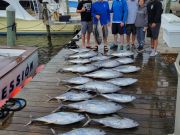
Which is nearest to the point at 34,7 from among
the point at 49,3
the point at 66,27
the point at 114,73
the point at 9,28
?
the point at 49,3

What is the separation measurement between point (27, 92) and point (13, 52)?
2682mm

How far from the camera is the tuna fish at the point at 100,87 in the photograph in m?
5.57

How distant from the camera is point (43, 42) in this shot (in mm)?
15367

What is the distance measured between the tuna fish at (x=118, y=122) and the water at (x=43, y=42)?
8749 millimetres

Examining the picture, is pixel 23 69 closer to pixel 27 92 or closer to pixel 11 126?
pixel 27 92

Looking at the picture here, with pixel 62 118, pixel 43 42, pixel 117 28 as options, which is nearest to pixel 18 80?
pixel 62 118

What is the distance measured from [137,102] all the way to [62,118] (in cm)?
140

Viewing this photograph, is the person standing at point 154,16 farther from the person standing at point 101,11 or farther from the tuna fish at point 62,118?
the tuna fish at point 62,118

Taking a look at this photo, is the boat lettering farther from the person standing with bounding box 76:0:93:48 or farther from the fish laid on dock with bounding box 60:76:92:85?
the person standing with bounding box 76:0:93:48

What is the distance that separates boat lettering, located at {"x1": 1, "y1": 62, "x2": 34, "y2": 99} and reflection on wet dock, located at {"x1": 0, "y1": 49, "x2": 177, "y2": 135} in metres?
0.51

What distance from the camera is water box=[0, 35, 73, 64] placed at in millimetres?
13750

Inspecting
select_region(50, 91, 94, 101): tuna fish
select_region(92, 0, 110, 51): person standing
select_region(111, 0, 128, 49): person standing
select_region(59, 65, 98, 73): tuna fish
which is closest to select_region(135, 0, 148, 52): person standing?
select_region(111, 0, 128, 49): person standing

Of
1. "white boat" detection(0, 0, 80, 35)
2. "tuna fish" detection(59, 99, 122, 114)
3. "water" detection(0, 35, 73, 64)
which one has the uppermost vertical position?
"white boat" detection(0, 0, 80, 35)

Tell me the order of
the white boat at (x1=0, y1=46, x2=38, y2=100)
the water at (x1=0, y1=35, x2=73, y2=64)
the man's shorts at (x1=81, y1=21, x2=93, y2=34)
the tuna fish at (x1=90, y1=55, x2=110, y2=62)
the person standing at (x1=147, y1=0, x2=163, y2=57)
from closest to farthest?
1. the white boat at (x1=0, y1=46, x2=38, y2=100)
2. the tuna fish at (x1=90, y1=55, x2=110, y2=62)
3. the person standing at (x1=147, y1=0, x2=163, y2=57)
4. the man's shorts at (x1=81, y1=21, x2=93, y2=34)
5. the water at (x1=0, y1=35, x2=73, y2=64)
